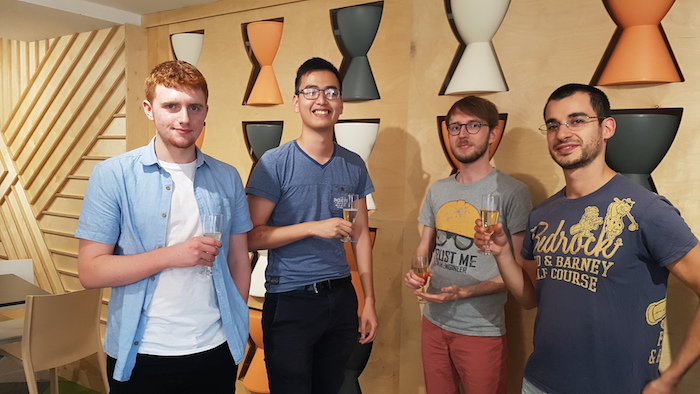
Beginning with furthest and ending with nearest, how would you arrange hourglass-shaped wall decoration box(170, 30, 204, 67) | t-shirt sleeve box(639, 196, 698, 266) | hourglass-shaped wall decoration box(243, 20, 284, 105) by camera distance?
1. hourglass-shaped wall decoration box(170, 30, 204, 67)
2. hourglass-shaped wall decoration box(243, 20, 284, 105)
3. t-shirt sleeve box(639, 196, 698, 266)

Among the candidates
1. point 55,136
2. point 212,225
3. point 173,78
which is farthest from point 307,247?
point 55,136

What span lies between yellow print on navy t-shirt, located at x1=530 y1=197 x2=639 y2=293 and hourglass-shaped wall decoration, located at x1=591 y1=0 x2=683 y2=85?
0.83 metres

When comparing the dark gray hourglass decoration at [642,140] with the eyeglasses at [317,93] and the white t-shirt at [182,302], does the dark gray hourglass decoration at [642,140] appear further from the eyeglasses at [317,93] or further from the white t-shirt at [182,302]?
the white t-shirt at [182,302]

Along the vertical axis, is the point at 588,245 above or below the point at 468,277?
above

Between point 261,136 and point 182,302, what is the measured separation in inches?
81.6

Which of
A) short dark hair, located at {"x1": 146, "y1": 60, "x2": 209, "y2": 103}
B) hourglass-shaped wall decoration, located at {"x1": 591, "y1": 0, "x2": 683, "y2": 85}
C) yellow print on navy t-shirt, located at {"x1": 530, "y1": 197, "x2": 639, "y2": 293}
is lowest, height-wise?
yellow print on navy t-shirt, located at {"x1": 530, "y1": 197, "x2": 639, "y2": 293}

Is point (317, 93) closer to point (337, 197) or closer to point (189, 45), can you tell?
point (337, 197)

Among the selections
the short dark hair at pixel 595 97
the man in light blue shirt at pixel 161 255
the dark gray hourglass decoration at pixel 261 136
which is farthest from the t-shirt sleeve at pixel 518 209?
the dark gray hourglass decoration at pixel 261 136

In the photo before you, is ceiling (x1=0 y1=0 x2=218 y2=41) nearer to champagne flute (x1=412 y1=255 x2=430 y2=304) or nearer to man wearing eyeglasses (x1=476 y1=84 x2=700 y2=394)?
champagne flute (x1=412 y1=255 x2=430 y2=304)

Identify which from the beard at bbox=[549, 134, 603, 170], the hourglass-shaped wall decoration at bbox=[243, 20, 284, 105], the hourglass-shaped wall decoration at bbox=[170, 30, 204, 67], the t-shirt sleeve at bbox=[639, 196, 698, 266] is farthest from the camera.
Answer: the hourglass-shaped wall decoration at bbox=[170, 30, 204, 67]

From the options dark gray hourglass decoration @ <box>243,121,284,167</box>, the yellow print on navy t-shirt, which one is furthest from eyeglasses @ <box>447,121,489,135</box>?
dark gray hourglass decoration @ <box>243,121,284,167</box>

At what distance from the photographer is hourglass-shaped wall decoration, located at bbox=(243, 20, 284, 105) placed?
345 centimetres

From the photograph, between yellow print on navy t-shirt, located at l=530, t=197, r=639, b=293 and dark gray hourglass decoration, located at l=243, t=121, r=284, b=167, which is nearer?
yellow print on navy t-shirt, located at l=530, t=197, r=639, b=293

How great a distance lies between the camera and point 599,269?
1642mm
